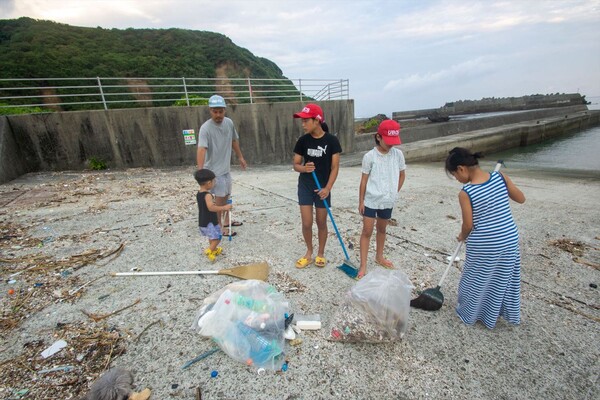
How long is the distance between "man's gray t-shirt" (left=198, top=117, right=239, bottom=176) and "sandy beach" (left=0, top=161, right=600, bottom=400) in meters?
1.03

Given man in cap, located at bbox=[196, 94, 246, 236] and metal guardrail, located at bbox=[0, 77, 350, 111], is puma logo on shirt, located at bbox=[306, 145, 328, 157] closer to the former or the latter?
man in cap, located at bbox=[196, 94, 246, 236]

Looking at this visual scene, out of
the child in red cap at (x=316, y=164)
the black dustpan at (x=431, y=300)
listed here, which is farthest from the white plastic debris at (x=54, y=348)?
the black dustpan at (x=431, y=300)

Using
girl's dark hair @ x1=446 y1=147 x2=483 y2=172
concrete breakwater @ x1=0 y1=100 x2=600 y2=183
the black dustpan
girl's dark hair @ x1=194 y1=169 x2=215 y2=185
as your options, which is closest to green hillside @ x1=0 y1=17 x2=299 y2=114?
concrete breakwater @ x1=0 y1=100 x2=600 y2=183

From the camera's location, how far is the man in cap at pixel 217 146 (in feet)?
12.1

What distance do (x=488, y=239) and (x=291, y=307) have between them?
5.46 feet

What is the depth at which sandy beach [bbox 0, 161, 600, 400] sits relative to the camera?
1865 mm

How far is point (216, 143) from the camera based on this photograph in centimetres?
384

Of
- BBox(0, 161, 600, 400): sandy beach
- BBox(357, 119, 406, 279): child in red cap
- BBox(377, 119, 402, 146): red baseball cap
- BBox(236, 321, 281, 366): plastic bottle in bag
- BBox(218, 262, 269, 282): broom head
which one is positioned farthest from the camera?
BBox(218, 262, 269, 282): broom head

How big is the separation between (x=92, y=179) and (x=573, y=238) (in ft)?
32.6

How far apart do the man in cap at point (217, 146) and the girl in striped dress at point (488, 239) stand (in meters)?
2.75

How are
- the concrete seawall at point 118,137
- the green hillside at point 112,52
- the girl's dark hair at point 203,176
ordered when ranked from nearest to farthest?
1. the girl's dark hair at point 203,176
2. the concrete seawall at point 118,137
3. the green hillside at point 112,52

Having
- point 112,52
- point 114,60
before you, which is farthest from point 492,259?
point 112,52

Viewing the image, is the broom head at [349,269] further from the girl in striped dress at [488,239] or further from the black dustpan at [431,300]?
the girl in striped dress at [488,239]

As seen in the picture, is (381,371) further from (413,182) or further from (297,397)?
(413,182)
